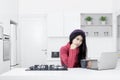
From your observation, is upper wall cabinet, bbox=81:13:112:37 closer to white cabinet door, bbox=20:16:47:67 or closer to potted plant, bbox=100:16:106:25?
potted plant, bbox=100:16:106:25

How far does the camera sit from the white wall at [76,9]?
25.0ft

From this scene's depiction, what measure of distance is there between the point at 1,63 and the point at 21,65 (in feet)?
7.80

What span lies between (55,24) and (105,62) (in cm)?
522

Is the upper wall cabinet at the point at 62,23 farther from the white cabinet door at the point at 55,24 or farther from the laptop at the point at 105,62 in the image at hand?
the laptop at the point at 105,62

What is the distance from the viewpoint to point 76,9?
7711mm

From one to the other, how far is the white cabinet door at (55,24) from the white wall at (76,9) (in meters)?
0.20

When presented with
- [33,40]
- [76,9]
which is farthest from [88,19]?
[33,40]

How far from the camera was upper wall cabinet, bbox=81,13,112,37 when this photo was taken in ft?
25.4

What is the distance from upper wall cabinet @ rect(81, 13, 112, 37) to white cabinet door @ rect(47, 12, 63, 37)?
719mm

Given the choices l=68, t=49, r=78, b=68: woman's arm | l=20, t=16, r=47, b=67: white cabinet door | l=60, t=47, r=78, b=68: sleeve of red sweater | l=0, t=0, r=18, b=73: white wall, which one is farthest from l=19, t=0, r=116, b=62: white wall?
l=68, t=49, r=78, b=68: woman's arm

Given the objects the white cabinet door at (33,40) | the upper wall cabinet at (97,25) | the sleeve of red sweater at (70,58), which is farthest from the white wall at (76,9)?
the sleeve of red sweater at (70,58)

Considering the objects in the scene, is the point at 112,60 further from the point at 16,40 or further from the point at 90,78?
the point at 16,40

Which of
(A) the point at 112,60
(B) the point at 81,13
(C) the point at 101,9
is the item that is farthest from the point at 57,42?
(A) the point at 112,60

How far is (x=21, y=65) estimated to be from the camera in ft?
26.1
